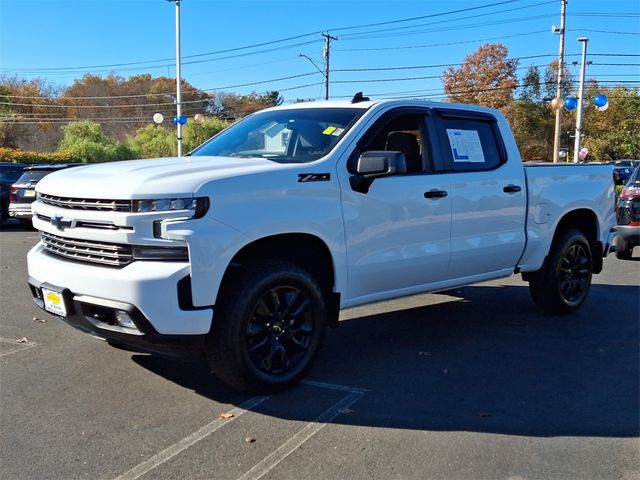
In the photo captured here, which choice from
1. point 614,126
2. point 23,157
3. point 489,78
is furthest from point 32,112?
point 614,126

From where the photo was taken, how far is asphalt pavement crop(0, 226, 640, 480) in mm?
3355

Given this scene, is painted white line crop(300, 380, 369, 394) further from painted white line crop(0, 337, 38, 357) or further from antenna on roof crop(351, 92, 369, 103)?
painted white line crop(0, 337, 38, 357)

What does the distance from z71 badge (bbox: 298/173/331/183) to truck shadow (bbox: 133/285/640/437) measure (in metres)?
1.47

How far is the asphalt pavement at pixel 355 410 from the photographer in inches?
132

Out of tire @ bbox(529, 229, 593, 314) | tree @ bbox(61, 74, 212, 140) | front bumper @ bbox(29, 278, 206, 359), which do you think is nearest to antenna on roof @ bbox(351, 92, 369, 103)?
front bumper @ bbox(29, 278, 206, 359)

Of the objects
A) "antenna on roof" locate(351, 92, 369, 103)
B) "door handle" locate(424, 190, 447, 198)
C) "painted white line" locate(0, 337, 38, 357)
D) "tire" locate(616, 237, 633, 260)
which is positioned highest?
"antenna on roof" locate(351, 92, 369, 103)

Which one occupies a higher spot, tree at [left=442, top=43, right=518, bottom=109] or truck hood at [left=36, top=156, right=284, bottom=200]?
tree at [left=442, top=43, right=518, bottom=109]

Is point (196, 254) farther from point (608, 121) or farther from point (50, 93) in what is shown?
point (50, 93)

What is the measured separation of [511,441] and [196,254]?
84.1 inches

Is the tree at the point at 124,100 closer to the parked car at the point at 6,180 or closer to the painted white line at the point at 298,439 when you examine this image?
the parked car at the point at 6,180

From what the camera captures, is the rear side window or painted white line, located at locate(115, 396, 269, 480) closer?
painted white line, located at locate(115, 396, 269, 480)

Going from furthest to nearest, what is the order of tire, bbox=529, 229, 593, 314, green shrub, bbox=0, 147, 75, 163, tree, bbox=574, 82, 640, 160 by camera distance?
tree, bbox=574, 82, 640, 160
green shrub, bbox=0, 147, 75, 163
tire, bbox=529, 229, 593, 314

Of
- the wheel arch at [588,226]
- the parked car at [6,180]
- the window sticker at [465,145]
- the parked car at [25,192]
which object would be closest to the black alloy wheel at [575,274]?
the wheel arch at [588,226]

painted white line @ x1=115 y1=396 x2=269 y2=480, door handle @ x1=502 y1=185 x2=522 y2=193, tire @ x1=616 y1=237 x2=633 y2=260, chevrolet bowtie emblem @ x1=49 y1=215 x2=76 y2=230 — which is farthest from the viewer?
tire @ x1=616 y1=237 x2=633 y2=260
